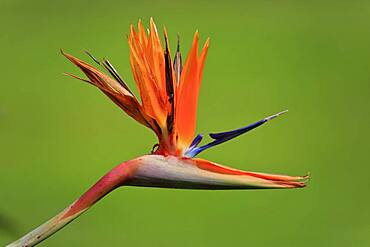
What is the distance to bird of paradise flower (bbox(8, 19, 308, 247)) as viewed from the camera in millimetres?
935

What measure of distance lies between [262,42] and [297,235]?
2.90 feet

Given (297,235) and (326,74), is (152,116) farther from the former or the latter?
(326,74)

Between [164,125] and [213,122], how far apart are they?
1403 mm

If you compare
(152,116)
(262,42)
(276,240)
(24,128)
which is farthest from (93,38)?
(152,116)

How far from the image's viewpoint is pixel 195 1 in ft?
9.55

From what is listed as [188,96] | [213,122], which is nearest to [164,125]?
[188,96]

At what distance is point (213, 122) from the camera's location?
2445 millimetres

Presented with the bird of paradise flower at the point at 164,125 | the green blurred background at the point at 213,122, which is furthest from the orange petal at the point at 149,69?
the green blurred background at the point at 213,122

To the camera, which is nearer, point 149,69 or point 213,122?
point 149,69

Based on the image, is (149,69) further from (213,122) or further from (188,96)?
Answer: (213,122)

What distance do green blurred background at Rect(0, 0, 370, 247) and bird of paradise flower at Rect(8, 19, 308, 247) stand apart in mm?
987

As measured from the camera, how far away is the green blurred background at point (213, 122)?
88.0 inches

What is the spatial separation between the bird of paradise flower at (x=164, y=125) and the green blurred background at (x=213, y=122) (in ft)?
3.24

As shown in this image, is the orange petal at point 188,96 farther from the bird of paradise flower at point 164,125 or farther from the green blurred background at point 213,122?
the green blurred background at point 213,122
